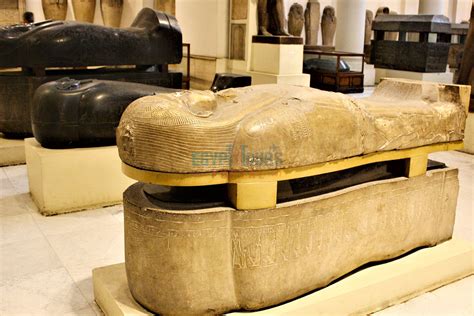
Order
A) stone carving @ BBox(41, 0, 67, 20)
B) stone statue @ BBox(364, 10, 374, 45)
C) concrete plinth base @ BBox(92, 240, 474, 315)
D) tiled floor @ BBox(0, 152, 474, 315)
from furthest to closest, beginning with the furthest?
stone statue @ BBox(364, 10, 374, 45) → stone carving @ BBox(41, 0, 67, 20) → tiled floor @ BBox(0, 152, 474, 315) → concrete plinth base @ BBox(92, 240, 474, 315)

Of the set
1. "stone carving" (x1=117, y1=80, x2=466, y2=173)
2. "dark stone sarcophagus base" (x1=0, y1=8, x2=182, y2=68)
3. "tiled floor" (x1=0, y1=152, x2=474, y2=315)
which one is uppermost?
"dark stone sarcophagus base" (x1=0, y1=8, x2=182, y2=68)

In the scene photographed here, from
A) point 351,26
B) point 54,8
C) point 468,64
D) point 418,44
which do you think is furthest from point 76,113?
point 351,26

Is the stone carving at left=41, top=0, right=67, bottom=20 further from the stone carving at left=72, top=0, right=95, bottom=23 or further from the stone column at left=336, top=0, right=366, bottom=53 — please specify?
the stone column at left=336, top=0, right=366, bottom=53

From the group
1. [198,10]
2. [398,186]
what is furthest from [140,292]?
[198,10]

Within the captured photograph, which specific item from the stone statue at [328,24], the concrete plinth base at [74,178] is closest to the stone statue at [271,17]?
the concrete plinth base at [74,178]

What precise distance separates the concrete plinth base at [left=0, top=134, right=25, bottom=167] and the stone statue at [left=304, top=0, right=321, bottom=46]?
8.74 metres

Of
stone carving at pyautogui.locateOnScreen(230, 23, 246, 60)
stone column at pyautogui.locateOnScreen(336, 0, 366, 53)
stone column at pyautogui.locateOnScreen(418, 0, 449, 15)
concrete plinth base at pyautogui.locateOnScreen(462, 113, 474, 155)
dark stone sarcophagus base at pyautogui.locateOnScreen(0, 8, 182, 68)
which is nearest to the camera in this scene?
dark stone sarcophagus base at pyautogui.locateOnScreen(0, 8, 182, 68)

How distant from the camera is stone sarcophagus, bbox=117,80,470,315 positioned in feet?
5.60

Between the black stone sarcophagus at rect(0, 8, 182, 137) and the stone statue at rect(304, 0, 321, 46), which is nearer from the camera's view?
the black stone sarcophagus at rect(0, 8, 182, 137)

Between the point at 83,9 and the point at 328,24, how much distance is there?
5.72 metres

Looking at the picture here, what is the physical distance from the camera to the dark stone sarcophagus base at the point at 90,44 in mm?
4406

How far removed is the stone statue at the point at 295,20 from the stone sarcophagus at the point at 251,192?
9.27 m

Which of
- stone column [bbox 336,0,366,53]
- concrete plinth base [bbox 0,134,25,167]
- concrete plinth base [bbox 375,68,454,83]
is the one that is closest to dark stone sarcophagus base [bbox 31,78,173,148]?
concrete plinth base [bbox 0,134,25,167]

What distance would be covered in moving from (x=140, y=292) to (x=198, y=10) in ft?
23.5
